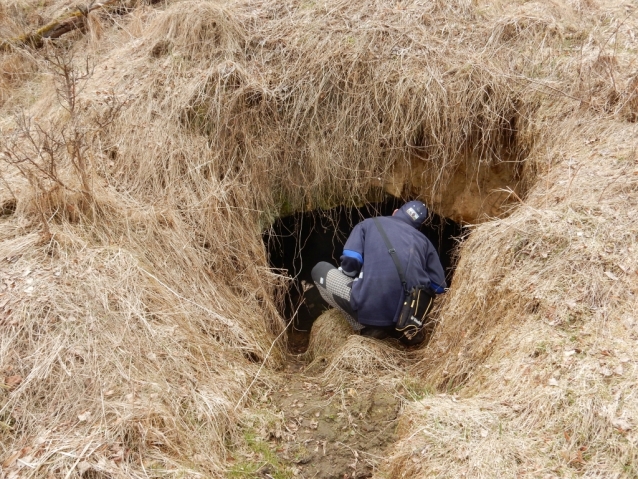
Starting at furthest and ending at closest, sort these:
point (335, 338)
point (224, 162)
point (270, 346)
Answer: point (224, 162) < point (335, 338) < point (270, 346)

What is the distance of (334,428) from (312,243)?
445 centimetres

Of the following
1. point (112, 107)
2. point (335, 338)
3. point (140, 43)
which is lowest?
point (335, 338)

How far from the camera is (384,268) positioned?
4.55m

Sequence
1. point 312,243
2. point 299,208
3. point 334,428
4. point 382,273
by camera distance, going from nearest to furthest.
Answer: point 334,428 < point 382,273 < point 299,208 < point 312,243

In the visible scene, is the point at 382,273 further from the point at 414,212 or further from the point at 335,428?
the point at 335,428

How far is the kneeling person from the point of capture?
4551mm

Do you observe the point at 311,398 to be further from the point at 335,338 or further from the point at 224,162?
the point at 224,162

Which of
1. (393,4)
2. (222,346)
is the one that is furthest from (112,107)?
(393,4)

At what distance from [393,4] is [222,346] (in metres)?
4.45

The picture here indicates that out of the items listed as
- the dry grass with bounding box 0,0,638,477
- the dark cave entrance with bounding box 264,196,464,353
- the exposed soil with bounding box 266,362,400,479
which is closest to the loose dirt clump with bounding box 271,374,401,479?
the exposed soil with bounding box 266,362,400,479

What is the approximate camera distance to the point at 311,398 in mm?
4074

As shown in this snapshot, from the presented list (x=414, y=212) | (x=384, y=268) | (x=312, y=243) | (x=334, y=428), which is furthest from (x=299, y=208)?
(x=334, y=428)

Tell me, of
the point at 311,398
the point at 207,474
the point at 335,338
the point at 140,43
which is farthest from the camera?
the point at 140,43

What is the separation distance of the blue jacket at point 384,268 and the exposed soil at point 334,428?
759 mm
